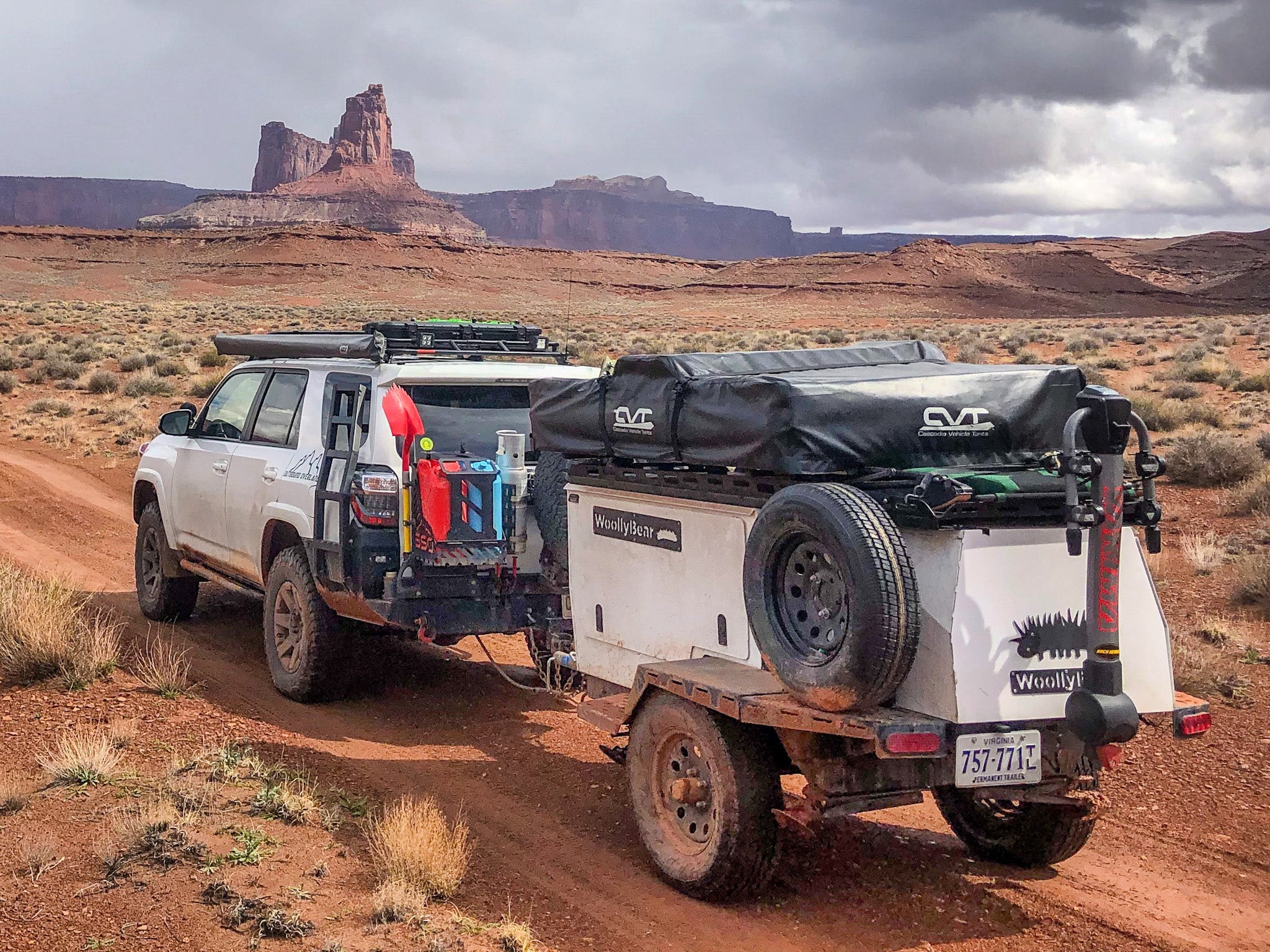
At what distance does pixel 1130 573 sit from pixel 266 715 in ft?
15.9

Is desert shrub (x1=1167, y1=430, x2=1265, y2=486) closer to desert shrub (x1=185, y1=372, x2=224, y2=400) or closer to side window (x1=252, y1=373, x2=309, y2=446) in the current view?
side window (x1=252, y1=373, x2=309, y2=446)

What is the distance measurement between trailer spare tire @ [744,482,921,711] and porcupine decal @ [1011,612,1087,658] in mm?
396

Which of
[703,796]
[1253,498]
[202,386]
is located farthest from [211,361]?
[703,796]

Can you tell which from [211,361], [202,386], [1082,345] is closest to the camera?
[202,386]

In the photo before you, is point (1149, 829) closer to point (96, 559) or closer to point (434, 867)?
point (434, 867)

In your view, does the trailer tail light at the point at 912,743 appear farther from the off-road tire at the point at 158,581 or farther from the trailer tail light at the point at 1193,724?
the off-road tire at the point at 158,581

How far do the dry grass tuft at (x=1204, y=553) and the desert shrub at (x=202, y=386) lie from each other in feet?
58.7

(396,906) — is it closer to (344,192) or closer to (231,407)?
(231,407)

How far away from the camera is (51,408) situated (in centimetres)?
2194

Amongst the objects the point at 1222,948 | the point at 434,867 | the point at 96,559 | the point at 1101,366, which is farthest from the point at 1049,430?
the point at 1101,366

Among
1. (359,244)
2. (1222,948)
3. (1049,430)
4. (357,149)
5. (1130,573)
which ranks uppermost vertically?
(357,149)

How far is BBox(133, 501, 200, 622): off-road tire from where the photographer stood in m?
9.32

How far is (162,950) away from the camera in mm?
4230

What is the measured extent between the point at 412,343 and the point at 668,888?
377 centimetres
